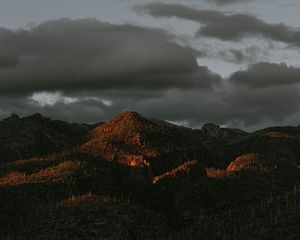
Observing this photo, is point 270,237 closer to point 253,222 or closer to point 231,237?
point 231,237

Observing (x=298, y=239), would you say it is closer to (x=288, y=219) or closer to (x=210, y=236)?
(x=288, y=219)

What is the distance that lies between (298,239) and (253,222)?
34.9m

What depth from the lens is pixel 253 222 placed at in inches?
7781

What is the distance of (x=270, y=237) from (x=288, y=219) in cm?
1508

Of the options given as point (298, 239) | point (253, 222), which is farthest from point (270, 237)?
point (253, 222)

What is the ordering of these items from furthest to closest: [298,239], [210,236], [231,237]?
[210,236] → [231,237] → [298,239]

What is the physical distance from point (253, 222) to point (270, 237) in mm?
28507

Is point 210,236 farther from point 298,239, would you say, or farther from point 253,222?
point 298,239

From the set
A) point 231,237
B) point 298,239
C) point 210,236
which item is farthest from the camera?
point 210,236

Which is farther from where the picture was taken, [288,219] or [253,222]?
[253,222]

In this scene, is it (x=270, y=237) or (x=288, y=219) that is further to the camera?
(x=288, y=219)

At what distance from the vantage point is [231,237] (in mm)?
180875

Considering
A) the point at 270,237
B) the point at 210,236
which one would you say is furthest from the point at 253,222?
the point at 270,237

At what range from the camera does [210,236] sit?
196 meters
